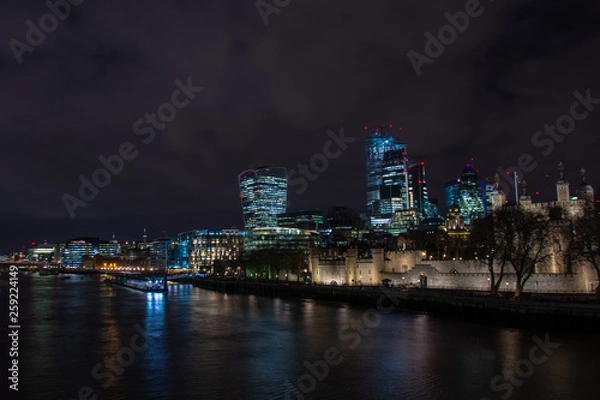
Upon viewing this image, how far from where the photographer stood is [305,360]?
35094 millimetres

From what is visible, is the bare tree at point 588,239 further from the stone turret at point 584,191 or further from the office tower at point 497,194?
the office tower at point 497,194

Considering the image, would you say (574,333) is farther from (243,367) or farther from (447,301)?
(243,367)

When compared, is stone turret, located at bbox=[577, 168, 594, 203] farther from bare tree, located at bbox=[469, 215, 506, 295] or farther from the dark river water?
the dark river water

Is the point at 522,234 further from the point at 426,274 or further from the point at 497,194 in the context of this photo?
the point at 497,194

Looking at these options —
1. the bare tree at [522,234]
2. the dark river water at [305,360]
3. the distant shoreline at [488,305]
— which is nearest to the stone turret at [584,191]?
the bare tree at [522,234]

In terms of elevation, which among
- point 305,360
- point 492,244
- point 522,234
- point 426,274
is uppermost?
point 522,234

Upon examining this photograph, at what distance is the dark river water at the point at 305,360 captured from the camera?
27.9 meters

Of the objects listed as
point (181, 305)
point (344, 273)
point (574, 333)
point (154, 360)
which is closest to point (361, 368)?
point (154, 360)

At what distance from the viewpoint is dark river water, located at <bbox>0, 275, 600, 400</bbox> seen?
2788 cm

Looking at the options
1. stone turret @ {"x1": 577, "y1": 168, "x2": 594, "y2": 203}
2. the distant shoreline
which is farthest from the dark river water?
stone turret @ {"x1": 577, "y1": 168, "x2": 594, "y2": 203}

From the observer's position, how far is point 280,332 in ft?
155

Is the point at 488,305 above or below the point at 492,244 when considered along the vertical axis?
below

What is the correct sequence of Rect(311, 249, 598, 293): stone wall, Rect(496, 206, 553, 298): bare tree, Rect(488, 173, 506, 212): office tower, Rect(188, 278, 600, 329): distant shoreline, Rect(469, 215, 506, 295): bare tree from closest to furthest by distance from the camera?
Rect(188, 278, 600, 329): distant shoreline → Rect(496, 206, 553, 298): bare tree → Rect(311, 249, 598, 293): stone wall → Rect(469, 215, 506, 295): bare tree → Rect(488, 173, 506, 212): office tower

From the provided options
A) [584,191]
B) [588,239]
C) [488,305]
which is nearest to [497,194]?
[584,191]
